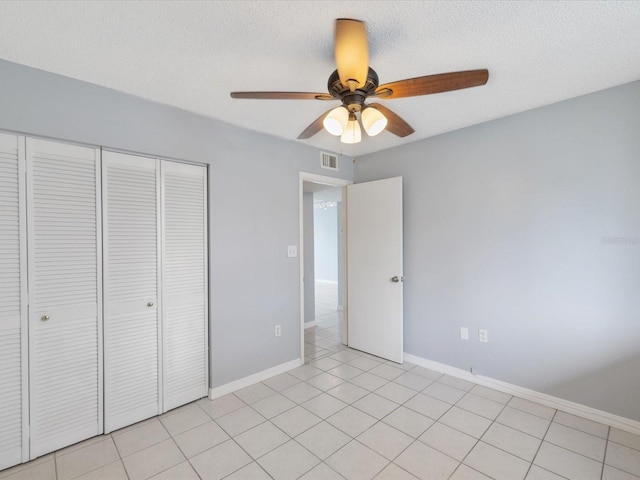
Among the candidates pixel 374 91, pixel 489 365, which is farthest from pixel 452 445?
pixel 374 91

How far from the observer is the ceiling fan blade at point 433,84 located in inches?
54.6

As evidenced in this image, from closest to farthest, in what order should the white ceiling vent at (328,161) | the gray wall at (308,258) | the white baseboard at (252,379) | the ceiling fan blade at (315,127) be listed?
the ceiling fan blade at (315,127) → the white baseboard at (252,379) → the white ceiling vent at (328,161) → the gray wall at (308,258)

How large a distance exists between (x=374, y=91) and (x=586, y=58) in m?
1.32

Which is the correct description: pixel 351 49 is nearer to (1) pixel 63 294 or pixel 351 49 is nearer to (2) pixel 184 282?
(2) pixel 184 282

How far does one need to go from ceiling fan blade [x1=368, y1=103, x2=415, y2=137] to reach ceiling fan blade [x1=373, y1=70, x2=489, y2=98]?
148mm

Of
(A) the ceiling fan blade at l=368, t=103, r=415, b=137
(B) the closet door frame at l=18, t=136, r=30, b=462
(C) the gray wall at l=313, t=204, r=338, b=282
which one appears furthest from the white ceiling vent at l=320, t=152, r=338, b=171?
(C) the gray wall at l=313, t=204, r=338, b=282

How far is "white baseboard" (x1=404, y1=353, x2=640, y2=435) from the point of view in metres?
Answer: 2.08

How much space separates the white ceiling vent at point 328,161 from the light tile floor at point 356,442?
7.75 feet

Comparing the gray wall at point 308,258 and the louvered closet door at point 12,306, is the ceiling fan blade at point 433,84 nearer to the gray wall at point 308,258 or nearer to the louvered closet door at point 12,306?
the louvered closet door at point 12,306

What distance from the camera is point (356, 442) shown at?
1988mm

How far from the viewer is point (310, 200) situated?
4773 millimetres

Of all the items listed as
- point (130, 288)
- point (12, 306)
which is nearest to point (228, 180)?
point (130, 288)

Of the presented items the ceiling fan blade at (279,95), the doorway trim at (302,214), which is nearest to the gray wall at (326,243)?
the doorway trim at (302,214)

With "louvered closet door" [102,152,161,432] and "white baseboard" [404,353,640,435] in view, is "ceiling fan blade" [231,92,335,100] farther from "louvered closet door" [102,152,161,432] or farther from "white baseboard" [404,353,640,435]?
"white baseboard" [404,353,640,435]
